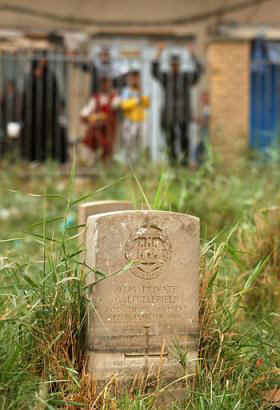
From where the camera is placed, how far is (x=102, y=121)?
13.1 metres

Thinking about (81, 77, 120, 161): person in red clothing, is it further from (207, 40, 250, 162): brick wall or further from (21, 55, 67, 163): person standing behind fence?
(207, 40, 250, 162): brick wall

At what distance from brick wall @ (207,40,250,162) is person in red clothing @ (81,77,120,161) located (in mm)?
1830

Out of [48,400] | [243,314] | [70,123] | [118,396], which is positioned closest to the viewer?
[48,400]

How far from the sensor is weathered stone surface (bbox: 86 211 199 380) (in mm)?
3793

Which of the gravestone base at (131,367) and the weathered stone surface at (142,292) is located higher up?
the weathered stone surface at (142,292)

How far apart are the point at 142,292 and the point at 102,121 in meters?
9.44

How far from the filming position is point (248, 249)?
17.8 feet

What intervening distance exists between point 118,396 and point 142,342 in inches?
10.3

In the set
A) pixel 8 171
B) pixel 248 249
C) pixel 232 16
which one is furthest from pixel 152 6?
pixel 248 249

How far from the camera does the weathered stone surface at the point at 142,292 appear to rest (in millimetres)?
3793

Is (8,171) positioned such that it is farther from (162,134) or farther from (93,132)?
(162,134)

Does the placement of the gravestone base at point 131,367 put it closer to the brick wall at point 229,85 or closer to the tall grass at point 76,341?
the tall grass at point 76,341

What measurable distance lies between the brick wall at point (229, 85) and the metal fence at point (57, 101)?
43cm

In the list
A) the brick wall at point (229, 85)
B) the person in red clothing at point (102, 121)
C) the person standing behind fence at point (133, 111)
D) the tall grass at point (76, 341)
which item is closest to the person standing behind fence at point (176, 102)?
the person standing behind fence at point (133, 111)
